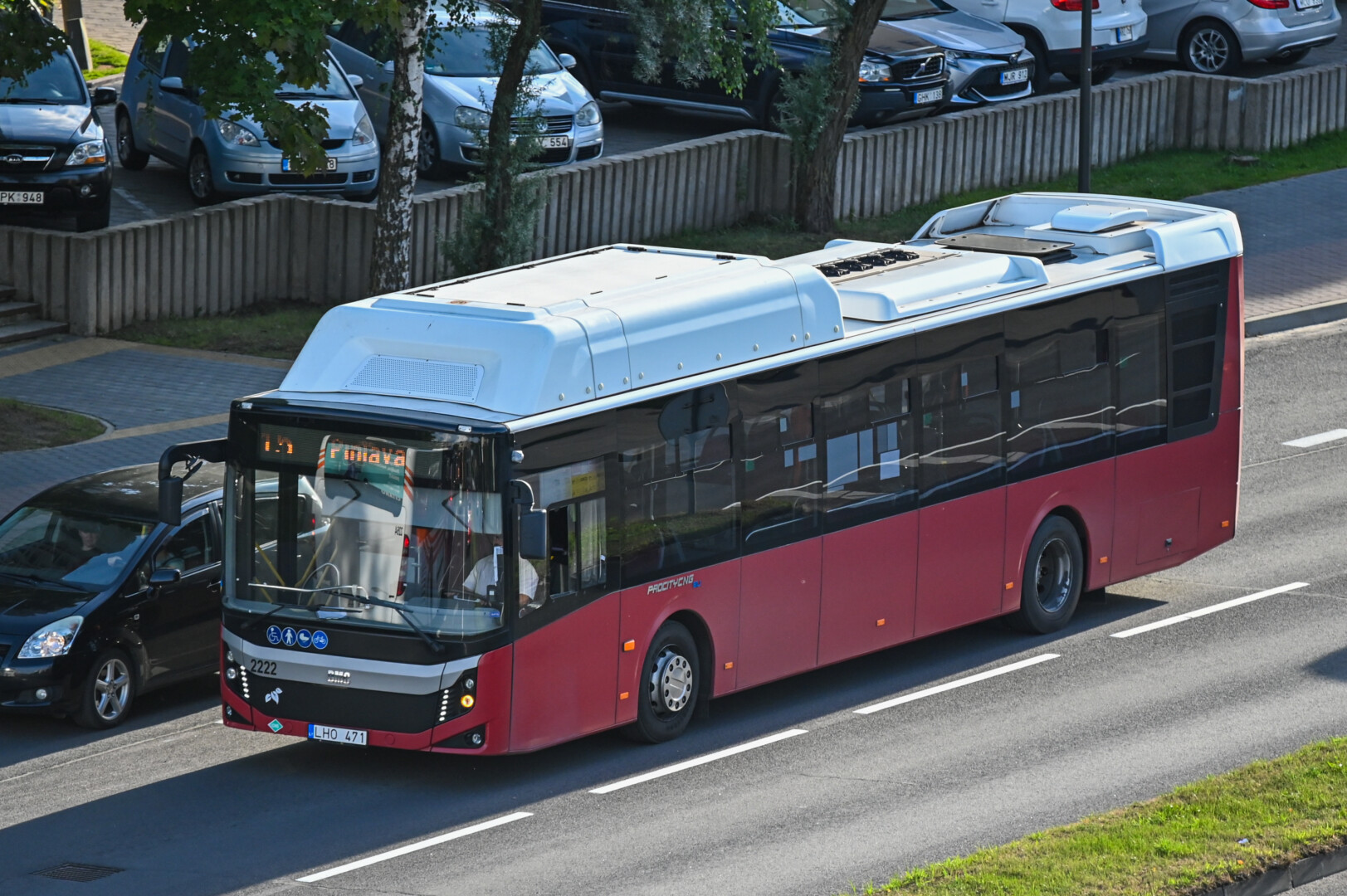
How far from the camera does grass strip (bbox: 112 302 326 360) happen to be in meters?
21.8

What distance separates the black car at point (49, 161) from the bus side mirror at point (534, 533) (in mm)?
13096

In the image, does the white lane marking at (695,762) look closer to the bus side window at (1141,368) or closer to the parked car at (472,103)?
the bus side window at (1141,368)

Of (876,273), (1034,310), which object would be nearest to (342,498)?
(876,273)

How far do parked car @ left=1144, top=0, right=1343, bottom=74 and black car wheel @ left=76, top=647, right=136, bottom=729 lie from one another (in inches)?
922

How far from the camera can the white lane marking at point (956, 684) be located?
13.1 metres

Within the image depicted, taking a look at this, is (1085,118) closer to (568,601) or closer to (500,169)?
(500,169)

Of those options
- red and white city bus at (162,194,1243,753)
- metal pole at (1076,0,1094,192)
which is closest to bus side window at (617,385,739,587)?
red and white city bus at (162,194,1243,753)

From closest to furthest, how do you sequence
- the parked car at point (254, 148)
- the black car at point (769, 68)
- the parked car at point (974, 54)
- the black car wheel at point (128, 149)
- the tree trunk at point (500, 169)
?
the tree trunk at point (500, 169), the parked car at point (254, 148), the black car wheel at point (128, 149), the black car at point (769, 68), the parked car at point (974, 54)

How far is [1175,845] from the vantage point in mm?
9453

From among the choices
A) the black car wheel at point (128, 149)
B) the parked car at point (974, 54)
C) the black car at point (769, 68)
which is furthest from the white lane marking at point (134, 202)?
the parked car at point (974, 54)

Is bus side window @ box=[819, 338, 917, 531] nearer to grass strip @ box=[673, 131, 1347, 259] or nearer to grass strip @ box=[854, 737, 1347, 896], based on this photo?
grass strip @ box=[854, 737, 1347, 896]

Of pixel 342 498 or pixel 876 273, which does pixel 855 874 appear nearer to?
pixel 342 498

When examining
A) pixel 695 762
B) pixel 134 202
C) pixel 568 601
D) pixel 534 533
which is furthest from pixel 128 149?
pixel 534 533

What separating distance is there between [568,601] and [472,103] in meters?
15.0
